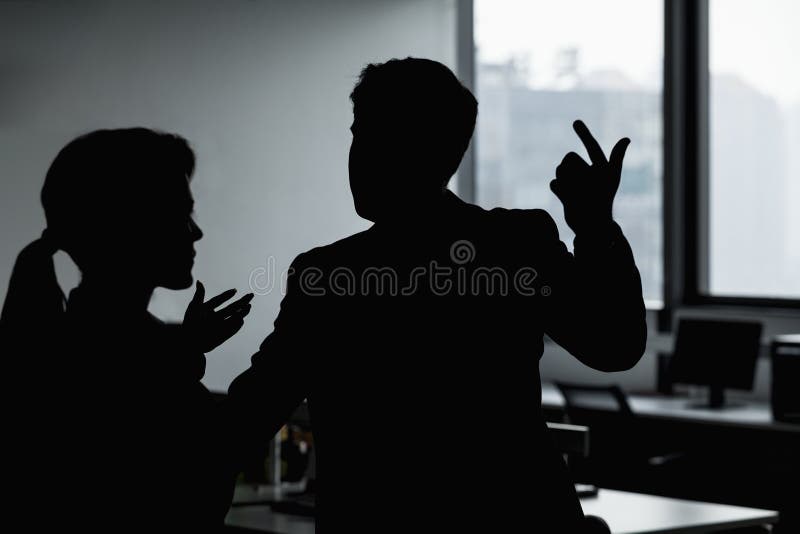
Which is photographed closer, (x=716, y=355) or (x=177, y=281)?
(x=177, y=281)

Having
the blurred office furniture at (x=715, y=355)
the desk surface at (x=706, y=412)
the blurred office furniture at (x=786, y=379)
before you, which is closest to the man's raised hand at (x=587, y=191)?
the desk surface at (x=706, y=412)

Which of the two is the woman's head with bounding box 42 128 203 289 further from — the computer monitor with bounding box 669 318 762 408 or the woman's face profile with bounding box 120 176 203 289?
the computer monitor with bounding box 669 318 762 408

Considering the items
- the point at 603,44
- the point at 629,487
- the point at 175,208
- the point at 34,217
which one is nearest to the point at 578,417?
the point at 629,487

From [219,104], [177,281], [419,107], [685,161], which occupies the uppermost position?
[685,161]

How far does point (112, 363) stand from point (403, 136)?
0.64m

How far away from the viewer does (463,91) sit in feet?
4.66

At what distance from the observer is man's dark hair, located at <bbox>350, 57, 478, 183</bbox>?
140 cm

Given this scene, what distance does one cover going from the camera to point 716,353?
5742 mm

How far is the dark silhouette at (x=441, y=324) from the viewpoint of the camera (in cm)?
134

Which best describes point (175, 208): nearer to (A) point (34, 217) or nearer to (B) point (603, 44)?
(A) point (34, 217)

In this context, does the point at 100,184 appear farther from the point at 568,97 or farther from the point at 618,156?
the point at 568,97

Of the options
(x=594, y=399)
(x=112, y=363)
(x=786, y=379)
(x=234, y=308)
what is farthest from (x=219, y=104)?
(x=786, y=379)

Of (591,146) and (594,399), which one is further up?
(591,146)

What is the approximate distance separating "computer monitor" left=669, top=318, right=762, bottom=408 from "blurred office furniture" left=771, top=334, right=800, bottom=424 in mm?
353
